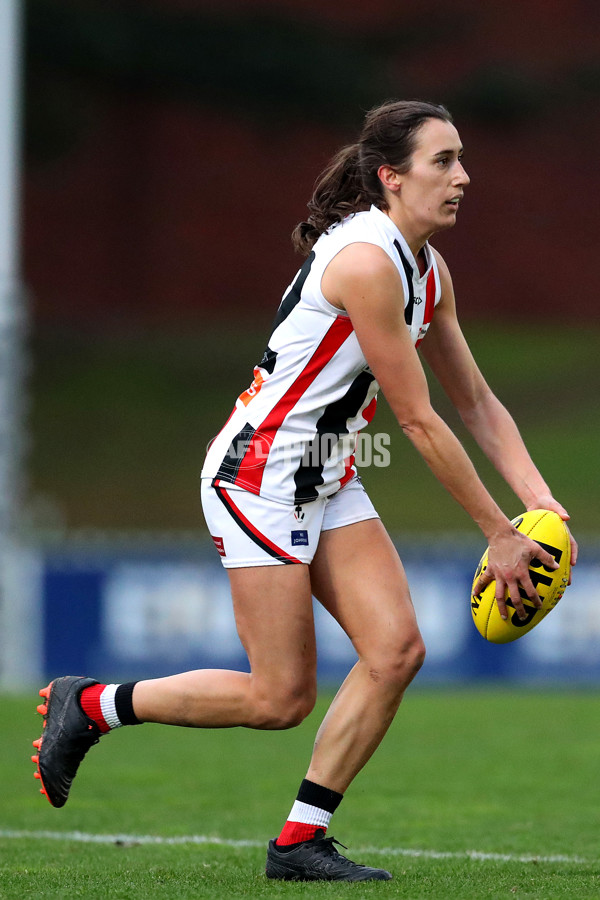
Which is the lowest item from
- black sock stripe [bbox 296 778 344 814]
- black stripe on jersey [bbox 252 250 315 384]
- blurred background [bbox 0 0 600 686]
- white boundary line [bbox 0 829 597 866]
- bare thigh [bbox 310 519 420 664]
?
white boundary line [bbox 0 829 597 866]

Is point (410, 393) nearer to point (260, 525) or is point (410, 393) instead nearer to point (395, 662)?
point (260, 525)

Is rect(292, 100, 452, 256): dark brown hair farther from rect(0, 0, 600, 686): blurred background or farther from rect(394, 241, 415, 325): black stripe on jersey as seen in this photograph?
rect(0, 0, 600, 686): blurred background

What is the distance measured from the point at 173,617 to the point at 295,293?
8.41m

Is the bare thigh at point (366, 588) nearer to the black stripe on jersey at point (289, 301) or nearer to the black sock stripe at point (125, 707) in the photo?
the black stripe on jersey at point (289, 301)

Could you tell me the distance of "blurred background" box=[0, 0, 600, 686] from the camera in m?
26.6

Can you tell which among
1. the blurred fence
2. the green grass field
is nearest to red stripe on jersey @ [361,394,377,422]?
the green grass field

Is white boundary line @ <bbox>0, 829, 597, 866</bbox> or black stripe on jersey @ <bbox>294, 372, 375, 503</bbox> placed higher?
black stripe on jersey @ <bbox>294, 372, 375, 503</bbox>

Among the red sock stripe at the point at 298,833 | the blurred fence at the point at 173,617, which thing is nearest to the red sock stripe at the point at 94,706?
the red sock stripe at the point at 298,833

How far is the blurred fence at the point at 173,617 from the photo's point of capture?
12531 millimetres

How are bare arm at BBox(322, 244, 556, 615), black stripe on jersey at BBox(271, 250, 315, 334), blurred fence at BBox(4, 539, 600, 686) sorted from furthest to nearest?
blurred fence at BBox(4, 539, 600, 686) < black stripe on jersey at BBox(271, 250, 315, 334) < bare arm at BBox(322, 244, 556, 615)

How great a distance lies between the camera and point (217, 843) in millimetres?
5379

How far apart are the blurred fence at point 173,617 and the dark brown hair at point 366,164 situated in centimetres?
809

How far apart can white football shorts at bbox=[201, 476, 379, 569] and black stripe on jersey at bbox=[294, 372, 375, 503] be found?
6cm

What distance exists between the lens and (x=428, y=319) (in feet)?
15.2
